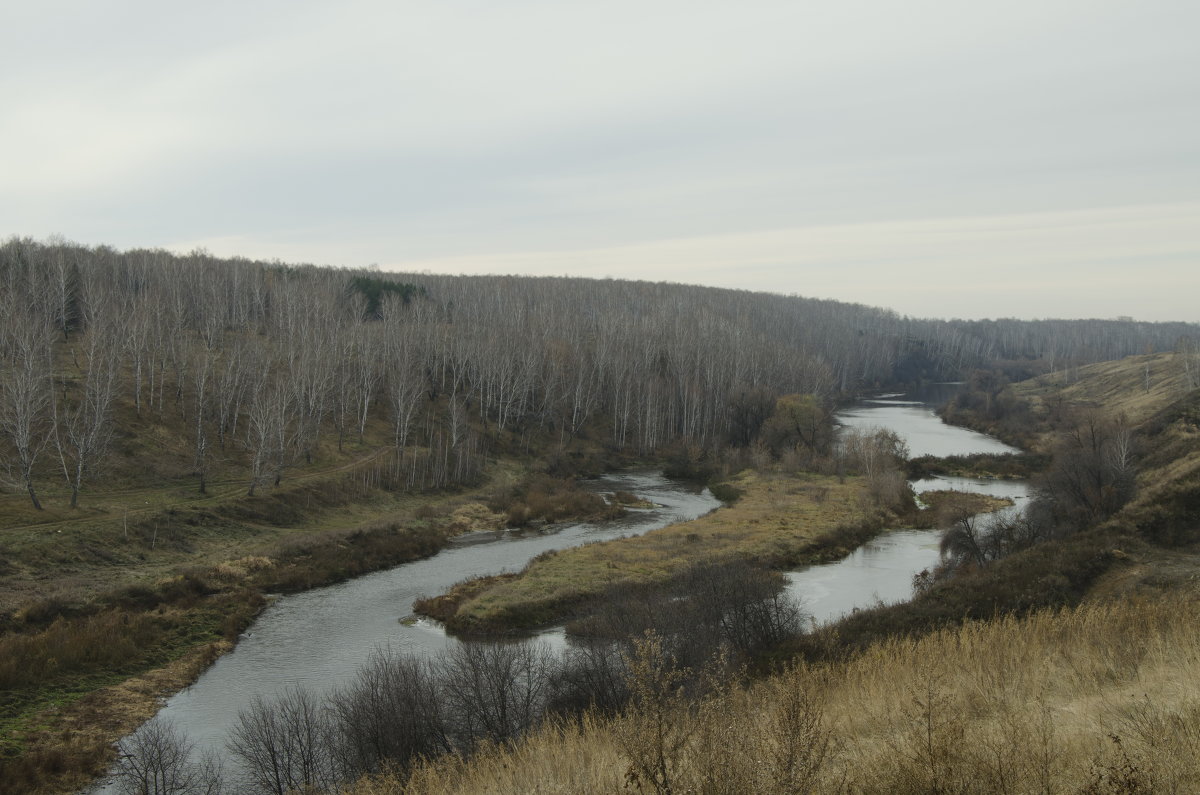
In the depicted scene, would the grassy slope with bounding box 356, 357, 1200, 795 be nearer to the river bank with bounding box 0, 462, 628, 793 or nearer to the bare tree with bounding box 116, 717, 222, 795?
the bare tree with bounding box 116, 717, 222, 795

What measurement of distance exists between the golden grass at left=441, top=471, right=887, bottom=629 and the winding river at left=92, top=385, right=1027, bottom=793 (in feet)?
6.02

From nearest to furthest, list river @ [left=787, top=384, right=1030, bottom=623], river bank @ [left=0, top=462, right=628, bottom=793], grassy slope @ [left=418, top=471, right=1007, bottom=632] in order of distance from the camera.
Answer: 1. river bank @ [left=0, top=462, right=628, bottom=793]
2. grassy slope @ [left=418, top=471, right=1007, bottom=632]
3. river @ [left=787, top=384, right=1030, bottom=623]

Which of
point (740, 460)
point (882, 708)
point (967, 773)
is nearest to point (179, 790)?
point (882, 708)

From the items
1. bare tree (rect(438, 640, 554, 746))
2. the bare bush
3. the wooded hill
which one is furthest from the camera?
the wooded hill

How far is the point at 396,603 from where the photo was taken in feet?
102

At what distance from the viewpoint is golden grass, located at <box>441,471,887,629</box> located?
29.6m

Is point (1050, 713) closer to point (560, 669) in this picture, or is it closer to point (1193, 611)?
point (1193, 611)

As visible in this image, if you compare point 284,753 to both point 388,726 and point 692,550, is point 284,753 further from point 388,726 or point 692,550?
point 692,550

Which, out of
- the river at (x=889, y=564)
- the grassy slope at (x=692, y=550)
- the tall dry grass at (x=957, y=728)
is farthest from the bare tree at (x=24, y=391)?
the river at (x=889, y=564)

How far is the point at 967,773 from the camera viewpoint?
6609 mm

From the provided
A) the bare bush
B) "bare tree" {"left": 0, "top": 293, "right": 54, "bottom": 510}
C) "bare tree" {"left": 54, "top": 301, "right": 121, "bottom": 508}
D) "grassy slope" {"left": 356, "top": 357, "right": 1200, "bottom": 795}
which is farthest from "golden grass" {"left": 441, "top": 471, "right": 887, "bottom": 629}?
"bare tree" {"left": 0, "top": 293, "right": 54, "bottom": 510}

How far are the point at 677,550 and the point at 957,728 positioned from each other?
99.4 ft

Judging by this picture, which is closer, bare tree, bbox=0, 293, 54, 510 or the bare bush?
the bare bush

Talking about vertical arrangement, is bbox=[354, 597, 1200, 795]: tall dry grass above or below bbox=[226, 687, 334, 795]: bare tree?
above
